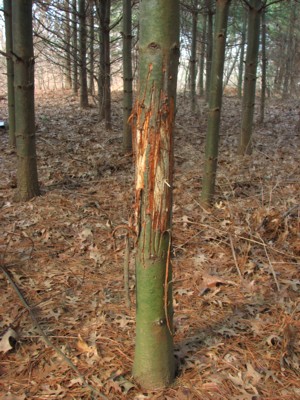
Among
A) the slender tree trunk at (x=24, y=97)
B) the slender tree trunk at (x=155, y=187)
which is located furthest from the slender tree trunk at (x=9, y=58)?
the slender tree trunk at (x=155, y=187)

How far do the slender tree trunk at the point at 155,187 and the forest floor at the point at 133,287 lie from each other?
0.32 metres

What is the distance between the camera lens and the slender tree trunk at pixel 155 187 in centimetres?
A: 197

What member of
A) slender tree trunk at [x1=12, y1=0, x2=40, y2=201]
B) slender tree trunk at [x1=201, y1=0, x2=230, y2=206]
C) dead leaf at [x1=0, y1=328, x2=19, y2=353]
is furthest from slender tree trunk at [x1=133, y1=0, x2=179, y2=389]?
slender tree trunk at [x1=12, y1=0, x2=40, y2=201]

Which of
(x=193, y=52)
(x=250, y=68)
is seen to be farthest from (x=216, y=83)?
(x=193, y=52)

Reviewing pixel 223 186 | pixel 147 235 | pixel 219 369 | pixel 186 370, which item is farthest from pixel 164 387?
pixel 223 186

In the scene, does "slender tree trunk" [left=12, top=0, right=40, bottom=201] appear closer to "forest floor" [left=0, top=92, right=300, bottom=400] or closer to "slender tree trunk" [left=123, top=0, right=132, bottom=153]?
"forest floor" [left=0, top=92, right=300, bottom=400]

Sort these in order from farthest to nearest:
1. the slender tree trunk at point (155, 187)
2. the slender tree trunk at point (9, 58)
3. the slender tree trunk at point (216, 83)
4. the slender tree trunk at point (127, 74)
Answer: the slender tree trunk at point (9, 58), the slender tree trunk at point (127, 74), the slender tree trunk at point (216, 83), the slender tree trunk at point (155, 187)

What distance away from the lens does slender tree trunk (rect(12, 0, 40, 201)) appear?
5.18 metres

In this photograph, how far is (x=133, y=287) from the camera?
12.1 ft

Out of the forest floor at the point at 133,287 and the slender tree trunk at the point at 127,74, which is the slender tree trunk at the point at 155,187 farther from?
the slender tree trunk at the point at 127,74

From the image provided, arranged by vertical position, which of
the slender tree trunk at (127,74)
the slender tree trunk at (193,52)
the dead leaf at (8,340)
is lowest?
the dead leaf at (8,340)

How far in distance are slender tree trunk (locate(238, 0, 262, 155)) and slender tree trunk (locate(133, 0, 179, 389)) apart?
5932 mm

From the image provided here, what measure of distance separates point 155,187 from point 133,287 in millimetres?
1840

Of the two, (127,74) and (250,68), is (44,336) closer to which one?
(127,74)
